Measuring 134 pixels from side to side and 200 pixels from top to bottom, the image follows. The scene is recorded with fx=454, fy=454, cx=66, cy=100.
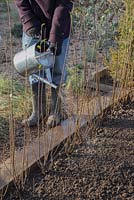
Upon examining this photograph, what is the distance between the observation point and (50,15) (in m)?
3.58

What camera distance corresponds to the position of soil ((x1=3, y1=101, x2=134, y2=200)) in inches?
110

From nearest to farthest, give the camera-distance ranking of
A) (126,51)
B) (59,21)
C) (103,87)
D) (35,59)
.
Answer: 1. (35,59)
2. (59,21)
3. (126,51)
4. (103,87)

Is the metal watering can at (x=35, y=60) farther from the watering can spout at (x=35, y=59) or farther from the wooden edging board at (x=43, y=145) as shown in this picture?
the wooden edging board at (x=43, y=145)

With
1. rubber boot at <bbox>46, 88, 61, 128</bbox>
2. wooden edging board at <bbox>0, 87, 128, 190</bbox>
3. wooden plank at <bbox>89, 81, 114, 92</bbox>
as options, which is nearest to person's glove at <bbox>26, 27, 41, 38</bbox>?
rubber boot at <bbox>46, 88, 61, 128</bbox>

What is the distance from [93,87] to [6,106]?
0.91 m

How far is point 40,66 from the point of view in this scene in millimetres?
3205

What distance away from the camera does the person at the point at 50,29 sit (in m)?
3.46

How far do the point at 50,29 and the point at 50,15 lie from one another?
13 cm

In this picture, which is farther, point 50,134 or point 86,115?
point 86,115

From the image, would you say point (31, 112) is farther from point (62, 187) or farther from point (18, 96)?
point (62, 187)

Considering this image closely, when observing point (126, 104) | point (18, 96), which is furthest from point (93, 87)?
point (18, 96)

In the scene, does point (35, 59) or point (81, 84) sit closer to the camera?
point (35, 59)

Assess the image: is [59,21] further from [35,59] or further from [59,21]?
[35,59]

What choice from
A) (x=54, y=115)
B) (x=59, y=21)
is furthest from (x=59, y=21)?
(x=54, y=115)
